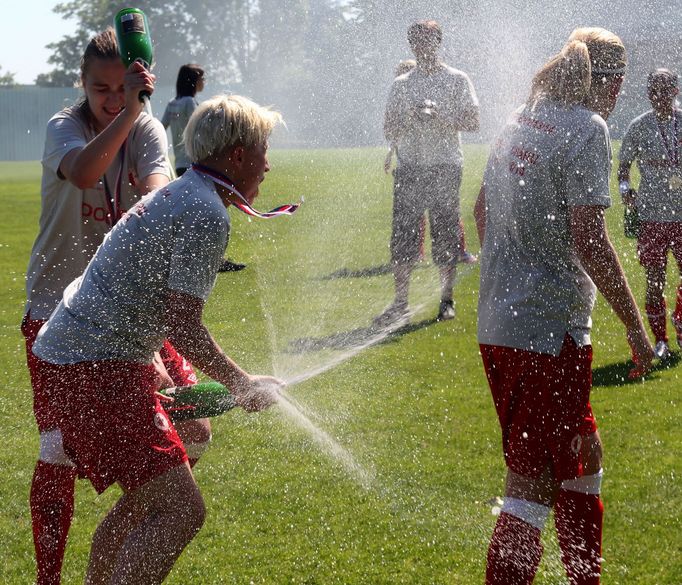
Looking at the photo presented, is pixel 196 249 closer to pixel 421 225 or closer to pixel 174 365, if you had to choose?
pixel 174 365

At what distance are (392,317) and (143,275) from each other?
556 cm

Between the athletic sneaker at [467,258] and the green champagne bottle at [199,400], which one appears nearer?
the green champagne bottle at [199,400]

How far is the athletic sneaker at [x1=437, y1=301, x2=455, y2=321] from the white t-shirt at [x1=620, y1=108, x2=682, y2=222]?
2.00 meters

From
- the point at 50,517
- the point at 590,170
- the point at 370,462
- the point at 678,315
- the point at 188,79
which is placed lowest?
the point at 678,315

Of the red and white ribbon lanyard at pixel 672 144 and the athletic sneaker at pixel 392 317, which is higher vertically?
the red and white ribbon lanyard at pixel 672 144

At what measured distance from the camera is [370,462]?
4.96m

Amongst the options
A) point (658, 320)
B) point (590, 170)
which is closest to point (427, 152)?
point (658, 320)

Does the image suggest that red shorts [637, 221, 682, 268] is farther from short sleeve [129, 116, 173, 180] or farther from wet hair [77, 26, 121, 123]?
wet hair [77, 26, 121, 123]

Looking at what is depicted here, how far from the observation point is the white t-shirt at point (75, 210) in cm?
358

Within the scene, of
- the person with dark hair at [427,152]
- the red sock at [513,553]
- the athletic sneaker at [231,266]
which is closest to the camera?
the red sock at [513,553]

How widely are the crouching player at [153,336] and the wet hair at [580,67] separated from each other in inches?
36.2

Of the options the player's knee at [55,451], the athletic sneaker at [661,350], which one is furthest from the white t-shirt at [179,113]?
the player's knee at [55,451]

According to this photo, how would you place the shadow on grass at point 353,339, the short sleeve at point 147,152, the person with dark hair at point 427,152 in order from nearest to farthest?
the short sleeve at point 147,152 < the shadow on grass at point 353,339 < the person with dark hair at point 427,152

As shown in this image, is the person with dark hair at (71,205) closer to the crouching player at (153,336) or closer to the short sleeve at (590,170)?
the crouching player at (153,336)
